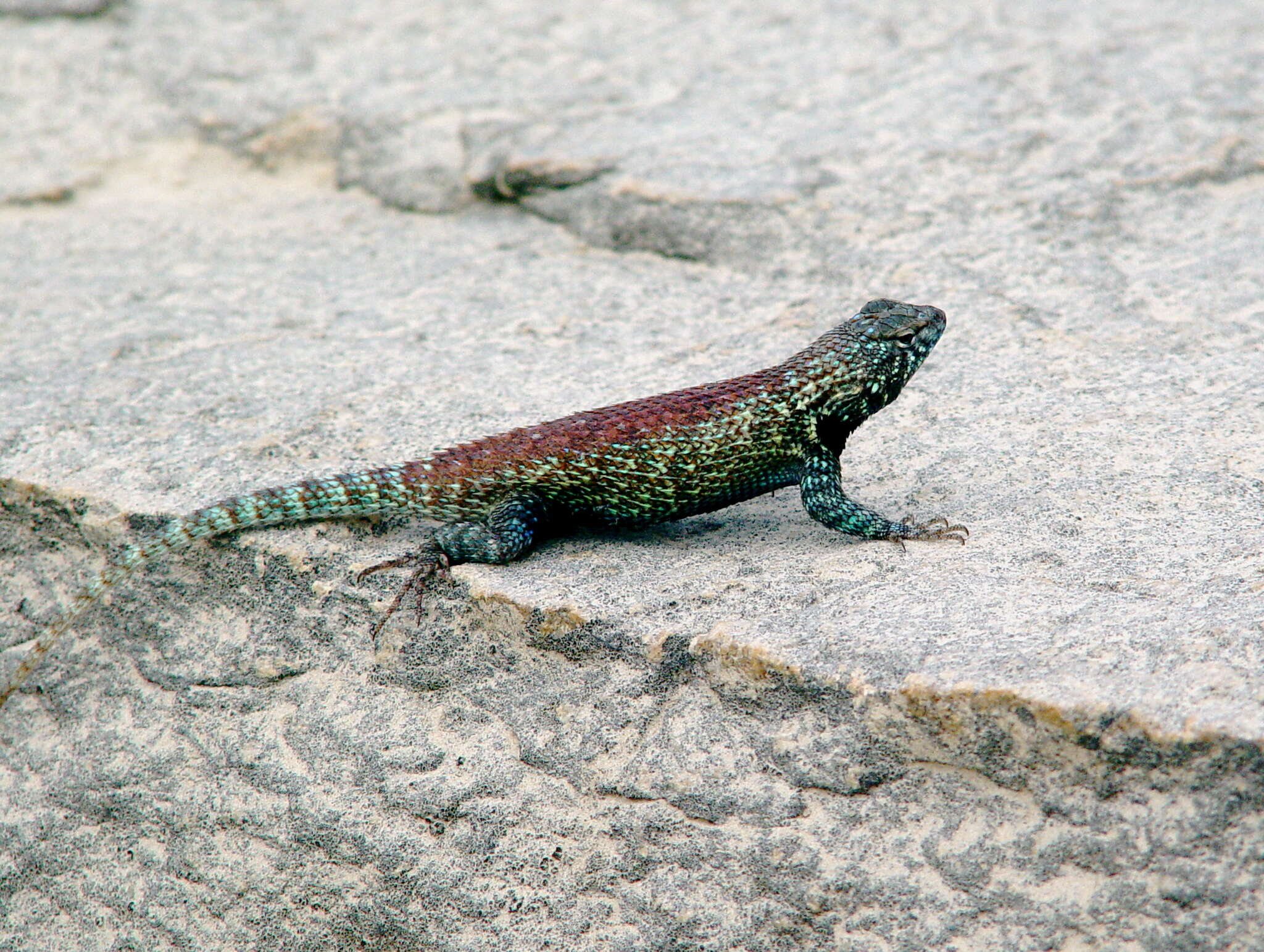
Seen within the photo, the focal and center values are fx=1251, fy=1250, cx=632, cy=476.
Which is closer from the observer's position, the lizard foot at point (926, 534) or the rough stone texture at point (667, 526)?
the rough stone texture at point (667, 526)

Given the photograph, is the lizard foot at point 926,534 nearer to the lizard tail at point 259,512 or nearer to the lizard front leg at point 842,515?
the lizard front leg at point 842,515

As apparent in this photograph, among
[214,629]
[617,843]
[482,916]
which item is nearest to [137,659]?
[214,629]

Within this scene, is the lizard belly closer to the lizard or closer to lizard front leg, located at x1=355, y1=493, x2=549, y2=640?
the lizard

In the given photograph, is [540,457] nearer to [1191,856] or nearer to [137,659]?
[137,659]

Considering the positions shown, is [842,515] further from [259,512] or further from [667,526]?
[259,512]

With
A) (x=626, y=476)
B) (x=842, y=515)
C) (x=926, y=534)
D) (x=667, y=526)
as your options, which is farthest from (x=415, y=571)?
(x=926, y=534)

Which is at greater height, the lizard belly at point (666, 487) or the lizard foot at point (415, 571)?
the lizard belly at point (666, 487)

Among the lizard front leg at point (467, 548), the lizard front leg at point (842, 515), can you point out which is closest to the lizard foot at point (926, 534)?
the lizard front leg at point (842, 515)
